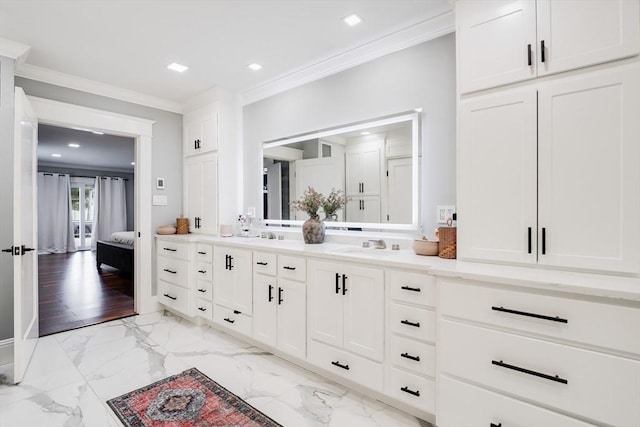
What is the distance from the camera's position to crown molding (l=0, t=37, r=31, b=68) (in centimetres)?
253

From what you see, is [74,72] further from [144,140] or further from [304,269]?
[304,269]

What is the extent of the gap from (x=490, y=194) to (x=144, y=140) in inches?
150

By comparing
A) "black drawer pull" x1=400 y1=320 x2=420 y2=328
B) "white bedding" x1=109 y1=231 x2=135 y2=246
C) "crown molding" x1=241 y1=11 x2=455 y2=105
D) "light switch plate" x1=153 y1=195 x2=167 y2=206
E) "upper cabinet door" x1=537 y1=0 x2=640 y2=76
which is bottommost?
"black drawer pull" x1=400 y1=320 x2=420 y2=328

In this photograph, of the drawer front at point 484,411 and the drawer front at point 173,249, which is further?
the drawer front at point 173,249

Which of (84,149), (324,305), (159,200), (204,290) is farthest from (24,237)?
(84,149)

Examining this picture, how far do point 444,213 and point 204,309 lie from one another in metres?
2.54

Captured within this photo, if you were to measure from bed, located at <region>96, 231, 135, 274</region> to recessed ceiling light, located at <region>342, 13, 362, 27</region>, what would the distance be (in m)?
4.99

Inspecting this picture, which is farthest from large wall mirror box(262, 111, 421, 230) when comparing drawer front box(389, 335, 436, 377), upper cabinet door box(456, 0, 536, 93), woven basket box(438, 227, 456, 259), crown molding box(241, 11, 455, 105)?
drawer front box(389, 335, 436, 377)

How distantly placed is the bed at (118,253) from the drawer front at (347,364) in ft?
14.5

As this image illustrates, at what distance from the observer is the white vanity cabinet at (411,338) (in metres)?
1.74

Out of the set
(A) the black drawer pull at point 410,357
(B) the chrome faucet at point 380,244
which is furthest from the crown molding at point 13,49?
(A) the black drawer pull at point 410,357

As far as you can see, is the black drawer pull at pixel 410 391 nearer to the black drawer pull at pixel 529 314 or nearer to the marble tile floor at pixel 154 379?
the marble tile floor at pixel 154 379

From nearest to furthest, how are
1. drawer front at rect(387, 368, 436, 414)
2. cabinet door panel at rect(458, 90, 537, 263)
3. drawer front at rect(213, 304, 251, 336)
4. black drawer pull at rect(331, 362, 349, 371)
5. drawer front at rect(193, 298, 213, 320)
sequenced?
cabinet door panel at rect(458, 90, 537, 263) < drawer front at rect(387, 368, 436, 414) < black drawer pull at rect(331, 362, 349, 371) < drawer front at rect(213, 304, 251, 336) < drawer front at rect(193, 298, 213, 320)

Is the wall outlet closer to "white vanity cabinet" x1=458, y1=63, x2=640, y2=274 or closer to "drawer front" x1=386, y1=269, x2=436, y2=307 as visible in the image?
"white vanity cabinet" x1=458, y1=63, x2=640, y2=274
